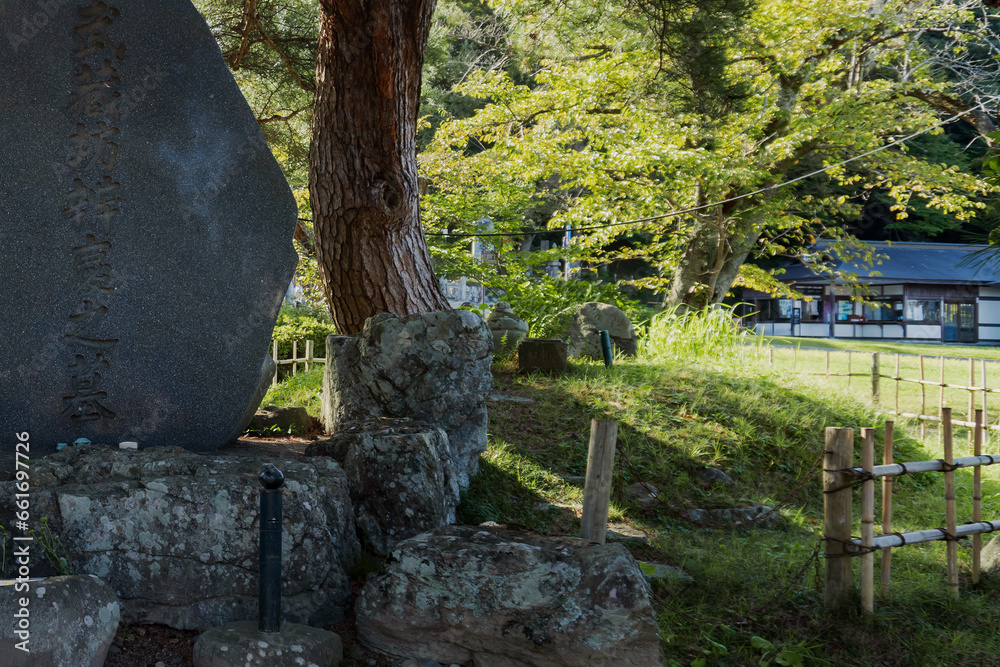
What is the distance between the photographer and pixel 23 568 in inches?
112

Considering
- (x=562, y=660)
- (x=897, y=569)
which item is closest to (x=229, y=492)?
(x=562, y=660)

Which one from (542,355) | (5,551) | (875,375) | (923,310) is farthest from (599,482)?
(923,310)

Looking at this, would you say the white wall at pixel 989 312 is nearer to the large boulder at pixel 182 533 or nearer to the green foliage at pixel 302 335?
the green foliage at pixel 302 335

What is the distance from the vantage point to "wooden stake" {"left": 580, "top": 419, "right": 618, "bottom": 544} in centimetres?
355

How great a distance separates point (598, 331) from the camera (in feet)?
32.9

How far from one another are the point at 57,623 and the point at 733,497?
16.3 feet

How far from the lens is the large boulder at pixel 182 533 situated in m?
2.99

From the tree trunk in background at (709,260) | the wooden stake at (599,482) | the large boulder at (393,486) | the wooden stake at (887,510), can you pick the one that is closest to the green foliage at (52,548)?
the large boulder at (393,486)

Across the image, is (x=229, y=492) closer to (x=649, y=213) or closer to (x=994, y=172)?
(x=994, y=172)

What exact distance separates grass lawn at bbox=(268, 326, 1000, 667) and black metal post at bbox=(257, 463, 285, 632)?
1.20 meters

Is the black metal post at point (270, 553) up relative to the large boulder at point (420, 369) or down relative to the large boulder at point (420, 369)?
down

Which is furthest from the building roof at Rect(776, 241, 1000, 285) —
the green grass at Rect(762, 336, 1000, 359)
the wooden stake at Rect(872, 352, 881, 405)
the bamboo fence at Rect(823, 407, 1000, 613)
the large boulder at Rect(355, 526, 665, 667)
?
the large boulder at Rect(355, 526, 665, 667)

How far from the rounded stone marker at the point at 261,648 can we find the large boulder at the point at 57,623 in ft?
1.14

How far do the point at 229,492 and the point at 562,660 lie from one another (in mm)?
1548
